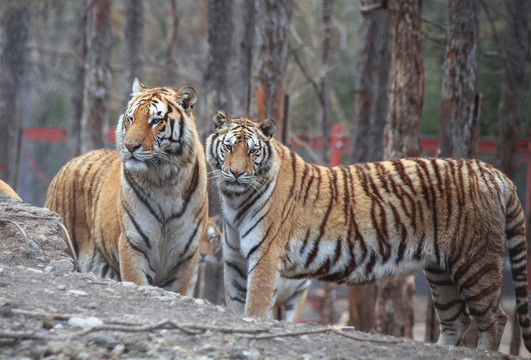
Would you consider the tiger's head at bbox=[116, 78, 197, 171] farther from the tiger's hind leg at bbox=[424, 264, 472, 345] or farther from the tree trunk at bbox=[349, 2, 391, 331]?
the tree trunk at bbox=[349, 2, 391, 331]

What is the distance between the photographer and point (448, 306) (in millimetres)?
5301

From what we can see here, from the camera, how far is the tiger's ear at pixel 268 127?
16.4 feet

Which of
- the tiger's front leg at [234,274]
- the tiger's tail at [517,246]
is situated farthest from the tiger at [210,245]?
the tiger's tail at [517,246]

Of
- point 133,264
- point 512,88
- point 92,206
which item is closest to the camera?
Result: point 133,264

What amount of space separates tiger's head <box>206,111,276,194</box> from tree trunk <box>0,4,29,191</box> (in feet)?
28.7

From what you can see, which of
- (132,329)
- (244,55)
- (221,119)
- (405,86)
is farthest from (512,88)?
(132,329)

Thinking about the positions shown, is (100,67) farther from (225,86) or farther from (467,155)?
(467,155)

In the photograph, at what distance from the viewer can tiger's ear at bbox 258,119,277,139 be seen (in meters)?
4.99

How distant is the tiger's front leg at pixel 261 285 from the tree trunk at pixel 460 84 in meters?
3.27

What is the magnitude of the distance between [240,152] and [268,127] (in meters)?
0.35

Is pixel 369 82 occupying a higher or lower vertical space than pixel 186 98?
higher

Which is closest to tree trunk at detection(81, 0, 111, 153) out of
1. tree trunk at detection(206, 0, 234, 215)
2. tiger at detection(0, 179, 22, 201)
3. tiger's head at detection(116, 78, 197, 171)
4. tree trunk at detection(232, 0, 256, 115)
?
tree trunk at detection(206, 0, 234, 215)

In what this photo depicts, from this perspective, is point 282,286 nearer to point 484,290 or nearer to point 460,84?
point 484,290

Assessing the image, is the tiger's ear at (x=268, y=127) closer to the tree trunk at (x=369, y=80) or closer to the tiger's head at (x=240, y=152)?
the tiger's head at (x=240, y=152)
